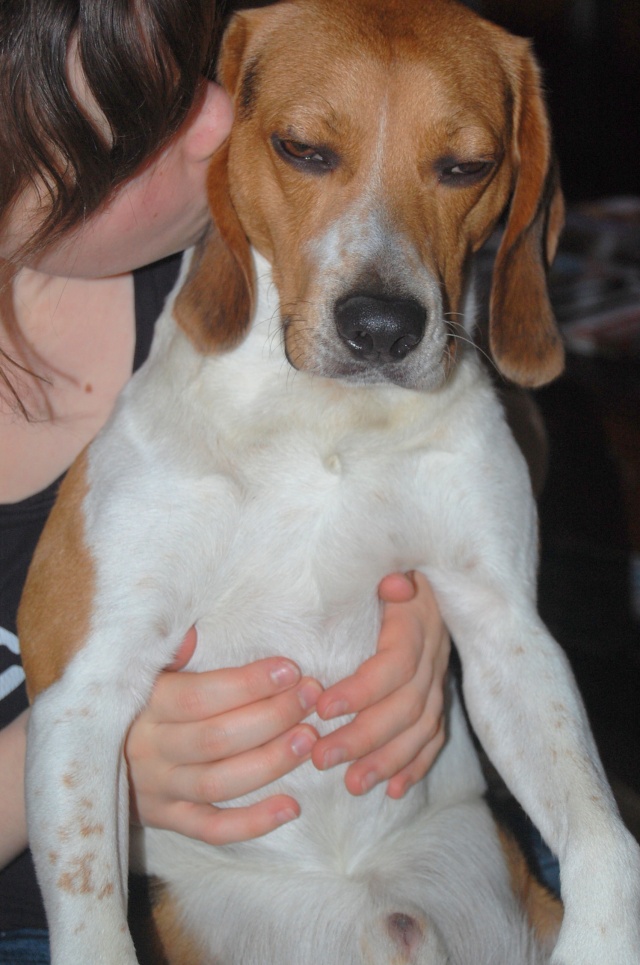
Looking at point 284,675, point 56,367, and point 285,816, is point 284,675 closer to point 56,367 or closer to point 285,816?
point 285,816

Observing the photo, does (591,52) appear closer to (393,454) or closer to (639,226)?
(639,226)

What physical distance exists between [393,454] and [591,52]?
8222 millimetres

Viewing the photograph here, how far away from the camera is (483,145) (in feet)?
6.14

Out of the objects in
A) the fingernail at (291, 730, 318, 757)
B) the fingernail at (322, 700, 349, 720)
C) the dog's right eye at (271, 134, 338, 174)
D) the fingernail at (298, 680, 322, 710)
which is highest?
the dog's right eye at (271, 134, 338, 174)

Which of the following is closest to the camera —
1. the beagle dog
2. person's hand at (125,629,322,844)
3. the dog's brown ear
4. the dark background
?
the beagle dog

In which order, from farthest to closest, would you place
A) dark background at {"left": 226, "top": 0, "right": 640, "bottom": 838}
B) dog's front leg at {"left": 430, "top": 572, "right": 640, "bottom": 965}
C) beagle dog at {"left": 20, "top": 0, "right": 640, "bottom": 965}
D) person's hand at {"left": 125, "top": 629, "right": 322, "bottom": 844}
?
dark background at {"left": 226, "top": 0, "right": 640, "bottom": 838} → person's hand at {"left": 125, "top": 629, "right": 322, "bottom": 844} → beagle dog at {"left": 20, "top": 0, "right": 640, "bottom": 965} → dog's front leg at {"left": 430, "top": 572, "right": 640, "bottom": 965}

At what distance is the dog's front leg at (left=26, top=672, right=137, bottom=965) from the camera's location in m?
1.68

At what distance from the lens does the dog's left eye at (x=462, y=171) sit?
188 centimetres

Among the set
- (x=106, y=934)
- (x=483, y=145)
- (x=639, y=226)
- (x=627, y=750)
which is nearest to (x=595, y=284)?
(x=639, y=226)

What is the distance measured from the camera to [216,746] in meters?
1.96

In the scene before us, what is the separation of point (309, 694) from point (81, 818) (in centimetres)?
49

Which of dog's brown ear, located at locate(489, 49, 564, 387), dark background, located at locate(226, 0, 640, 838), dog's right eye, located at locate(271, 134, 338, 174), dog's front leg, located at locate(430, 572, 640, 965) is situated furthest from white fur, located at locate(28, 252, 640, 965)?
dark background, located at locate(226, 0, 640, 838)

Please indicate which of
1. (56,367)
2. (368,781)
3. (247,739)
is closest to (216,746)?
(247,739)

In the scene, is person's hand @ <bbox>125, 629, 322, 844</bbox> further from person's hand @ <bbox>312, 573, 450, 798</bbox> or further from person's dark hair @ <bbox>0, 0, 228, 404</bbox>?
person's dark hair @ <bbox>0, 0, 228, 404</bbox>
